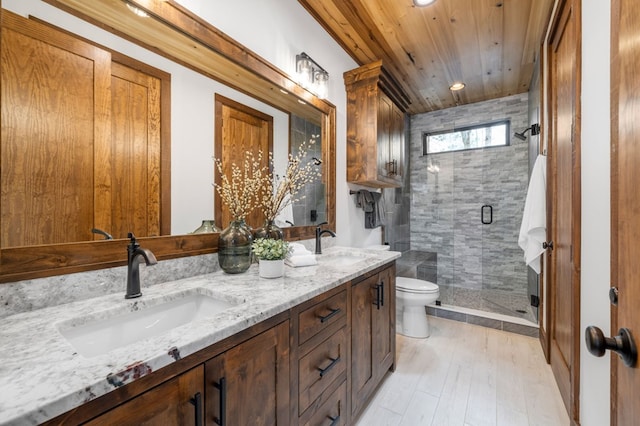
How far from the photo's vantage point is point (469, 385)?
6.19ft

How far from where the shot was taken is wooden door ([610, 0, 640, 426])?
1.72ft

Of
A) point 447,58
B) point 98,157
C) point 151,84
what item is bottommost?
point 98,157

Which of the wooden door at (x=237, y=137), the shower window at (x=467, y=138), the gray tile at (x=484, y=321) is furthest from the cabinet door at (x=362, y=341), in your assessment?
the shower window at (x=467, y=138)

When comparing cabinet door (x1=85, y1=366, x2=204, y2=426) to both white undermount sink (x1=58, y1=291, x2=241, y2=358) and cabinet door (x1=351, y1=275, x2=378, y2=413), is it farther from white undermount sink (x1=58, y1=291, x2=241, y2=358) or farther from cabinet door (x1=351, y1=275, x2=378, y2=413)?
cabinet door (x1=351, y1=275, x2=378, y2=413)

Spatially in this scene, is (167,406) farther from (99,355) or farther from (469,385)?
(469,385)

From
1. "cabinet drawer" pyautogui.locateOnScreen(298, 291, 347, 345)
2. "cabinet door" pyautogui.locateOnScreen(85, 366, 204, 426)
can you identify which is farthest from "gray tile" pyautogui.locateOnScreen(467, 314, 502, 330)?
"cabinet door" pyautogui.locateOnScreen(85, 366, 204, 426)

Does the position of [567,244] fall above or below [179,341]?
above

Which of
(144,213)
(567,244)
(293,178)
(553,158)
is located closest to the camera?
(144,213)

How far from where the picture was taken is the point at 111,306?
88 centimetres

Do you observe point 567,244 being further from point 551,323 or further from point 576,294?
point 551,323

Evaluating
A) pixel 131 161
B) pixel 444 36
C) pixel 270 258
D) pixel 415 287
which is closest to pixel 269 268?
pixel 270 258

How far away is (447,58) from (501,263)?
2556 mm

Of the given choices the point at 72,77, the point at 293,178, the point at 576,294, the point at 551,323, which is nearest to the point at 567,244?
the point at 576,294

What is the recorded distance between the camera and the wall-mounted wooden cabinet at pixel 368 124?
2369 millimetres
